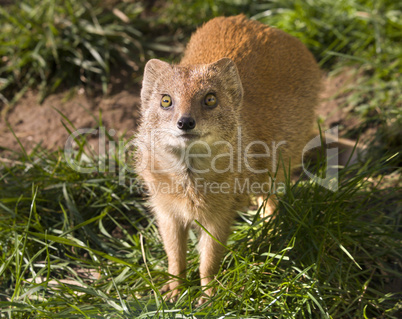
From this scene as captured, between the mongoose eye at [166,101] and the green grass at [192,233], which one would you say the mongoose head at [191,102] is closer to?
the mongoose eye at [166,101]

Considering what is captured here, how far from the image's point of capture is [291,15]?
4.98 m

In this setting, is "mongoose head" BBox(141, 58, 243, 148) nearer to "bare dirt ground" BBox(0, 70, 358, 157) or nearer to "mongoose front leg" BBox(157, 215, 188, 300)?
"mongoose front leg" BBox(157, 215, 188, 300)

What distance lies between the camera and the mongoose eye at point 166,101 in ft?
8.33

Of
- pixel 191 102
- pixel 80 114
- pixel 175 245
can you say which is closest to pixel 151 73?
pixel 191 102

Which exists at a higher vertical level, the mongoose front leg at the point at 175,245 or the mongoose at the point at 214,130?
the mongoose at the point at 214,130

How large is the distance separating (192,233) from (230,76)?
4.49 ft

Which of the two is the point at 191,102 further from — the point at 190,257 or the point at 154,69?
the point at 190,257

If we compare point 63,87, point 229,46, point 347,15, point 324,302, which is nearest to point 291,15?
point 347,15

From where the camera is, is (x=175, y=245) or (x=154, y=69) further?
(x=175, y=245)

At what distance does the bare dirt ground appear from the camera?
14.3ft

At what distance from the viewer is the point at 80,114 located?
455cm

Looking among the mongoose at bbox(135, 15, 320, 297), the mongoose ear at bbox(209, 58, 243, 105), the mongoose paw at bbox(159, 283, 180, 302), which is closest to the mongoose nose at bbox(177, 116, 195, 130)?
the mongoose at bbox(135, 15, 320, 297)

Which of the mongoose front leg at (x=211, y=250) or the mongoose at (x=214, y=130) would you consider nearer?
the mongoose at (x=214, y=130)

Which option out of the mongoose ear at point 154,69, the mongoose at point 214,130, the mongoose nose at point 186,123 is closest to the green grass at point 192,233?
the mongoose at point 214,130
